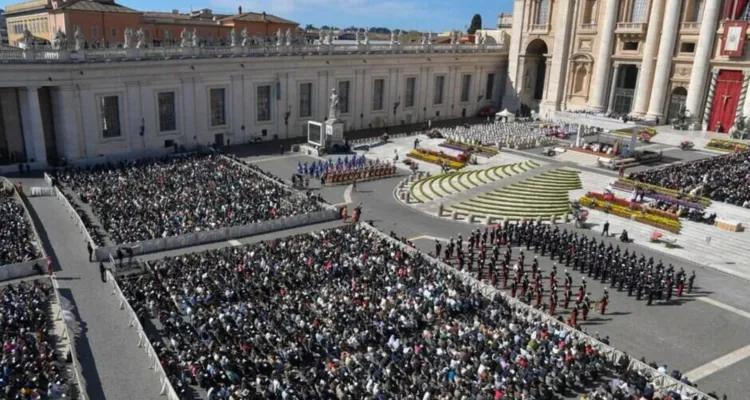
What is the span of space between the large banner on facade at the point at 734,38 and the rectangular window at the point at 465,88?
26.8 m

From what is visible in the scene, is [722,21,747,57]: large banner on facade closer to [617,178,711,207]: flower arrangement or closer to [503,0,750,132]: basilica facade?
[503,0,750,132]: basilica facade

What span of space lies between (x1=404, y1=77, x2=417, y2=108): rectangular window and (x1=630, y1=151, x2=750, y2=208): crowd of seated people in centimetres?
2977

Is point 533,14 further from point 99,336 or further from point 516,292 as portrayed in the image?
point 99,336

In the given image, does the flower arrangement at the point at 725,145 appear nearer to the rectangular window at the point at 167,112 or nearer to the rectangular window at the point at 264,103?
the rectangular window at the point at 264,103

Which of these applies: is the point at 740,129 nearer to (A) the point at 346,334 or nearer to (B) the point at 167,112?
(A) the point at 346,334

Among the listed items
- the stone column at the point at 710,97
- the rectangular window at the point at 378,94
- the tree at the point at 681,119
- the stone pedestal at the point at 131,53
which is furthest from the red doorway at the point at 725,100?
the stone pedestal at the point at 131,53

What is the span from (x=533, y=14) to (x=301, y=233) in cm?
4973

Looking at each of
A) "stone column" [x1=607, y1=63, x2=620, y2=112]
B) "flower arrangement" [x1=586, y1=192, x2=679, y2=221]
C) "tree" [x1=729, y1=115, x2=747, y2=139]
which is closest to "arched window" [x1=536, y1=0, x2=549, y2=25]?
"stone column" [x1=607, y1=63, x2=620, y2=112]

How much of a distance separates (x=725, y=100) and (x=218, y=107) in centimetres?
4551

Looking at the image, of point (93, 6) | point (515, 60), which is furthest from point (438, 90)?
point (93, 6)

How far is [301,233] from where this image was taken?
31781 mm

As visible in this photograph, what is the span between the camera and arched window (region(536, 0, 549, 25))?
68.6 meters

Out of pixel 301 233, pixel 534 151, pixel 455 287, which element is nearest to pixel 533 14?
pixel 534 151

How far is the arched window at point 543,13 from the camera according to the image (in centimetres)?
6862
